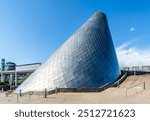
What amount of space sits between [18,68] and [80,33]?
207 feet

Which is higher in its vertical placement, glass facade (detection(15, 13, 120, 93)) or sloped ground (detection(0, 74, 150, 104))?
glass facade (detection(15, 13, 120, 93))

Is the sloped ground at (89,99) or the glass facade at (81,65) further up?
the glass facade at (81,65)

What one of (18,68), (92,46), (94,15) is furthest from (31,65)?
(92,46)

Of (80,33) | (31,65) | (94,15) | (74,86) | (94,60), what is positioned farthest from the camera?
(31,65)

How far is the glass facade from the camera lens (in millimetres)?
25656

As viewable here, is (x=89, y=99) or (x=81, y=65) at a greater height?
(x=81, y=65)

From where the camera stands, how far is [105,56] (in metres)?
30.2

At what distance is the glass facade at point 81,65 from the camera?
25.7m

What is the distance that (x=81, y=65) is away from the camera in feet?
89.8

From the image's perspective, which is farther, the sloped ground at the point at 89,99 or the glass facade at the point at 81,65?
the glass facade at the point at 81,65

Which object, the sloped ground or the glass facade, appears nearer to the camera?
the sloped ground

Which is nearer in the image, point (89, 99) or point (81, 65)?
point (89, 99)

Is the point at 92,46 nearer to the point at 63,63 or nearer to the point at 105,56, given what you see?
the point at 105,56

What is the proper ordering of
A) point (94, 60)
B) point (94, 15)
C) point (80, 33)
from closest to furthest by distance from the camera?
point (94, 60) → point (80, 33) → point (94, 15)
